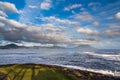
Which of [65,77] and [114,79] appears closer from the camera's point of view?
[65,77]

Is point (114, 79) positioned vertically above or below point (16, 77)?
below

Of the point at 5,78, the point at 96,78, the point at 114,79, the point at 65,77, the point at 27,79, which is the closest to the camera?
the point at 5,78

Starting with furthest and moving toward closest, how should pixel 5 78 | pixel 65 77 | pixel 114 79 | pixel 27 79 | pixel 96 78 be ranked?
pixel 114 79 < pixel 96 78 < pixel 65 77 < pixel 27 79 < pixel 5 78

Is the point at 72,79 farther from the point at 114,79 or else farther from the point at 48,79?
the point at 114,79

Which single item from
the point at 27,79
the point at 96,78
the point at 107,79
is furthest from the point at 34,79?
the point at 107,79

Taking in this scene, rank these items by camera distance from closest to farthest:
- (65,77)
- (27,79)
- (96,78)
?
(27,79) < (65,77) < (96,78)

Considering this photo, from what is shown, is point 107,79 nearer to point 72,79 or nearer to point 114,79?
point 114,79

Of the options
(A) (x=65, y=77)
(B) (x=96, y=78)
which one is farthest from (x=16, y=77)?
(B) (x=96, y=78)

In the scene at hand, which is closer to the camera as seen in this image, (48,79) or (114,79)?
(48,79)

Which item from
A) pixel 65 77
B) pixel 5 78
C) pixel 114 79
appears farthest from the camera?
pixel 114 79
